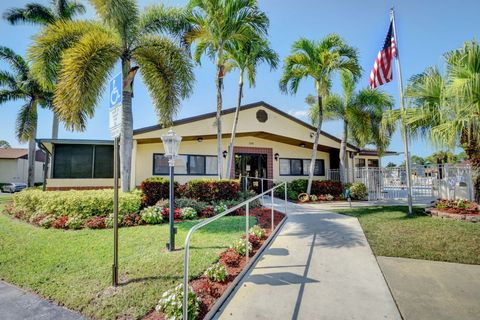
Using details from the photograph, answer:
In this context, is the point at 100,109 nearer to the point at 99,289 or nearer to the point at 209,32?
the point at 209,32

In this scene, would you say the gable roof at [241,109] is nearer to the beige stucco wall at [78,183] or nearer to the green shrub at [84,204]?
the beige stucco wall at [78,183]

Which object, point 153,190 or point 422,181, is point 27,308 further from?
point 422,181

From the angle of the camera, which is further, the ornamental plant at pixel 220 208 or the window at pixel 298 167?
the window at pixel 298 167

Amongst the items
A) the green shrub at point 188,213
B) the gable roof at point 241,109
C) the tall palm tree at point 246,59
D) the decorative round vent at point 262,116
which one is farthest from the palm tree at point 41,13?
the green shrub at point 188,213

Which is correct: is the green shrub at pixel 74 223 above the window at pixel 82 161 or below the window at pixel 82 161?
below

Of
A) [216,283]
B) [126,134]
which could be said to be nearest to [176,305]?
[216,283]

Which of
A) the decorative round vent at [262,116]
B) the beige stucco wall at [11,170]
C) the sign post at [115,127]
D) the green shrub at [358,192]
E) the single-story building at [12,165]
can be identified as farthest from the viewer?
the beige stucco wall at [11,170]

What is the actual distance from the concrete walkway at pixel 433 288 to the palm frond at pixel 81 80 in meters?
8.83

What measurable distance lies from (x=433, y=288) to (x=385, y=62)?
28.4 ft

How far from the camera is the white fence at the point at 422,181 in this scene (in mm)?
9961

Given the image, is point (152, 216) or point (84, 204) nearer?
point (152, 216)

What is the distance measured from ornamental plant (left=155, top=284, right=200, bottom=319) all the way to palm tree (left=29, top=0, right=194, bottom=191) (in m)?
6.82

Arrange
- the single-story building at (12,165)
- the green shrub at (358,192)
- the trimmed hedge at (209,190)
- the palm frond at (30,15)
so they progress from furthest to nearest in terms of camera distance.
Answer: the single-story building at (12,165), the palm frond at (30,15), the green shrub at (358,192), the trimmed hedge at (209,190)

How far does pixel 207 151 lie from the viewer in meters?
14.2
